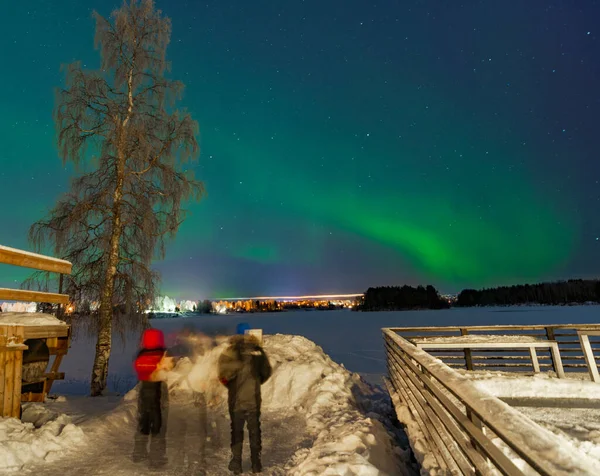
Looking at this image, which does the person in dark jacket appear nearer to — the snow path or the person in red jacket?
the snow path

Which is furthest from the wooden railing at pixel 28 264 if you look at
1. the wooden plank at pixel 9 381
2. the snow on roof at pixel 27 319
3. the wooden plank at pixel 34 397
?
the wooden plank at pixel 34 397

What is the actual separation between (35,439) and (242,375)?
9.86 ft

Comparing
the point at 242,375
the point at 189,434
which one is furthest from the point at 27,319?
the point at 242,375

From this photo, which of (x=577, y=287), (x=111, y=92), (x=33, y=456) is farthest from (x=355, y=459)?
(x=577, y=287)

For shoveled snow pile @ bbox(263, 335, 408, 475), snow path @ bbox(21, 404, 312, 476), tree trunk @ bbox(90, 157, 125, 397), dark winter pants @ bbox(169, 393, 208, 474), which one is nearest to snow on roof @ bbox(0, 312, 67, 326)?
snow path @ bbox(21, 404, 312, 476)

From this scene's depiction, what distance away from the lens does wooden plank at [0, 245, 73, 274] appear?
5688mm

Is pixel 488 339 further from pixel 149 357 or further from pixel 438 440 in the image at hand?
pixel 149 357

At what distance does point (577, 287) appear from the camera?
152 meters

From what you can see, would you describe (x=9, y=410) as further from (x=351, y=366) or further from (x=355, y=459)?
(x=351, y=366)

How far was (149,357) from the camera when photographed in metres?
6.28

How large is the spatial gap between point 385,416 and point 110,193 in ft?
33.9

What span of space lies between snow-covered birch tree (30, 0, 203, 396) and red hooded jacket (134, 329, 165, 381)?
6352 millimetres

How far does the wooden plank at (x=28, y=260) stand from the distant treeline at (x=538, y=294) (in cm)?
17018

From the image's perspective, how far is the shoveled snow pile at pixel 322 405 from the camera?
15.6 feet
